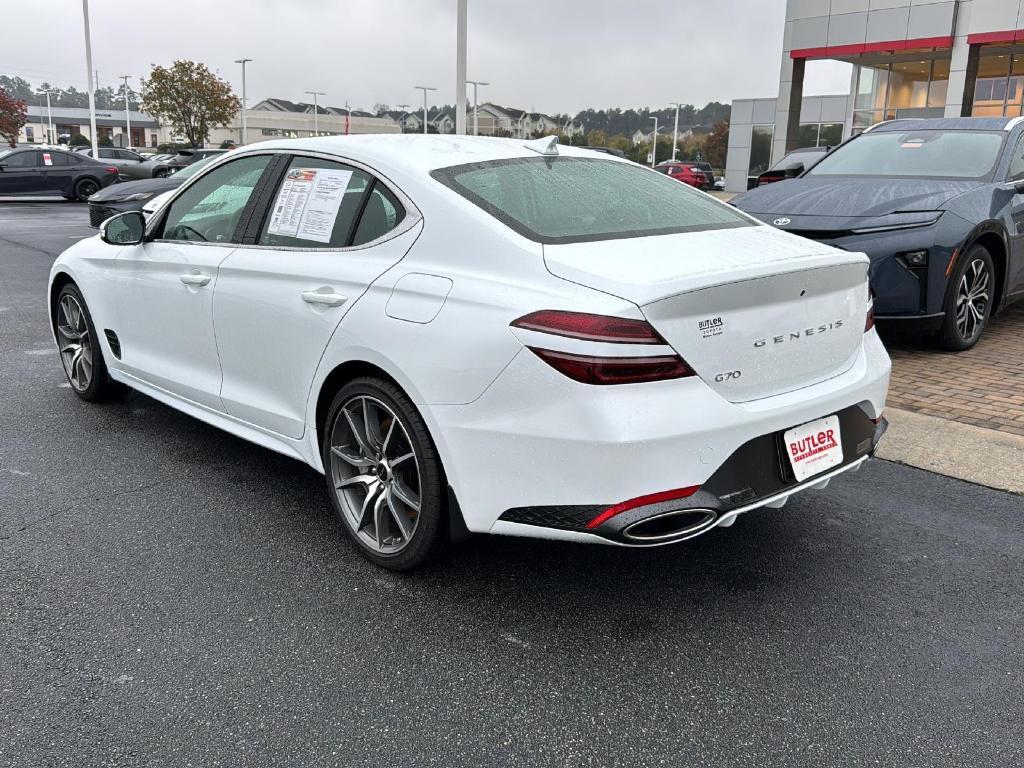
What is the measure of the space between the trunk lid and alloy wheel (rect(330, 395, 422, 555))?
89 cm

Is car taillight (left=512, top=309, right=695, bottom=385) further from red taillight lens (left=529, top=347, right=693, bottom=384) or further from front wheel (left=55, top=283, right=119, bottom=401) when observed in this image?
front wheel (left=55, top=283, right=119, bottom=401)

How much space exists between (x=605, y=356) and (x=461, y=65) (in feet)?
45.7

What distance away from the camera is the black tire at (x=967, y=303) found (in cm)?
614

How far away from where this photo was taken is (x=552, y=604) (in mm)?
3096

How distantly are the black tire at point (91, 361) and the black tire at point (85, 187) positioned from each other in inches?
827

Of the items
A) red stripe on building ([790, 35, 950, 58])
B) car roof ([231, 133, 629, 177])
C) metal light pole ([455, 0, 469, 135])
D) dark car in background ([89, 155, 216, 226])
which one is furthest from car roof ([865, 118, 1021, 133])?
red stripe on building ([790, 35, 950, 58])

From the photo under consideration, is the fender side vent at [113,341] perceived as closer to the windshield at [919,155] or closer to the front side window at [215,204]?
the front side window at [215,204]

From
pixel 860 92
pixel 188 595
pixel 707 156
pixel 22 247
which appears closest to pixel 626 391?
pixel 188 595

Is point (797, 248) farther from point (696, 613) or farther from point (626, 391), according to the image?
point (696, 613)

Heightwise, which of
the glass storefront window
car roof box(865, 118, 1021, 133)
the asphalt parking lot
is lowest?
the asphalt parking lot

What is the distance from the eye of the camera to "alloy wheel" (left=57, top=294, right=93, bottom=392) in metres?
5.20

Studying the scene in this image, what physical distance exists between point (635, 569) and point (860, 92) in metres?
32.5

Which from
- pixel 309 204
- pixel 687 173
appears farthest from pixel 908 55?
pixel 309 204

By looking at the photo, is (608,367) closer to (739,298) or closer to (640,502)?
(640,502)
